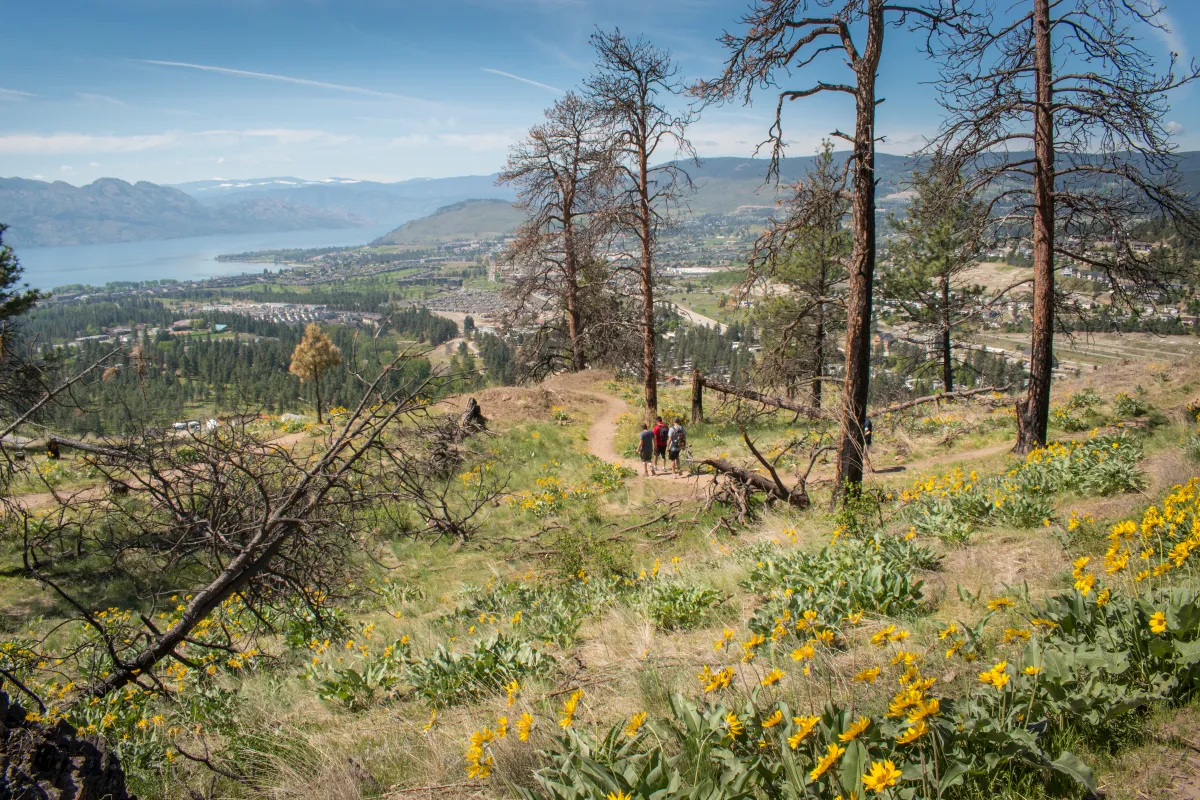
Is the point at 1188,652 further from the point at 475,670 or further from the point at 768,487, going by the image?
the point at 768,487

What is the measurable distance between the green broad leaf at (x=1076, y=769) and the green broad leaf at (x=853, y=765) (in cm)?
62

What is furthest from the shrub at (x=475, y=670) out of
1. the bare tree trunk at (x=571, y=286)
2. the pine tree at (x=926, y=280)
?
the pine tree at (x=926, y=280)

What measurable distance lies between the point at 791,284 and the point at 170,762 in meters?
22.3

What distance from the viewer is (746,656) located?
9.92 feet

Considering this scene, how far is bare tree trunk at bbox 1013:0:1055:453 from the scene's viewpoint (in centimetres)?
912

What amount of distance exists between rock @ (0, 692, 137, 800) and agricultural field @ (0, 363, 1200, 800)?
0.91 meters

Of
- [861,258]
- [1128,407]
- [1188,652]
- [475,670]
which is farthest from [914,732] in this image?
[1128,407]

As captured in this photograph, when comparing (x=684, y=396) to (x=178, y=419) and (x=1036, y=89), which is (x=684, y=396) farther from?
(x=178, y=419)

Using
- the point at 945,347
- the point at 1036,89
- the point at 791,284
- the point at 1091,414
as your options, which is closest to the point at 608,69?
the point at 1036,89

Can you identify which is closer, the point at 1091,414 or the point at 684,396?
the point at 1091,414

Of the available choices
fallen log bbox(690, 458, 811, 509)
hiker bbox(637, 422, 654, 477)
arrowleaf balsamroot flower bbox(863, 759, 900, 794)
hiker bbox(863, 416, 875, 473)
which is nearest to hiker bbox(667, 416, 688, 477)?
hiker bbox(637, 422, 654, 477)

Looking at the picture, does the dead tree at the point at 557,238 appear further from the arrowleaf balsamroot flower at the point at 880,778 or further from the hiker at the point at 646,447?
the arrowleaf balsamroot flower at the point at 880,778

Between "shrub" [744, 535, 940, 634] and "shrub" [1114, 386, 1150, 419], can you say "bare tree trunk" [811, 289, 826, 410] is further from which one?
"shrub" [744, 535, 940, 634]

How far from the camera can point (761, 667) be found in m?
3.58
